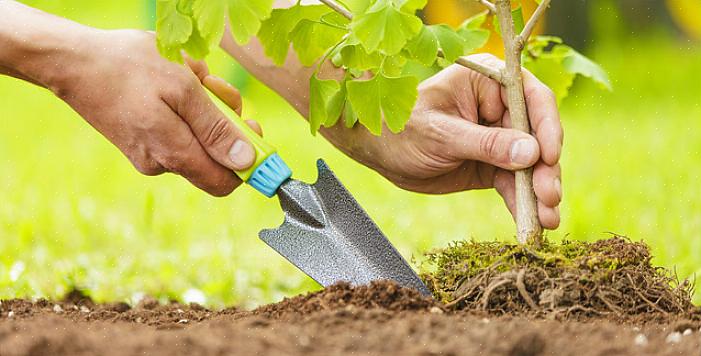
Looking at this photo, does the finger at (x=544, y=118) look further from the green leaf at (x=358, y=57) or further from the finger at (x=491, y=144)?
the green leaf at (x=358, y=57)

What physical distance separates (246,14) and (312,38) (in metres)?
0.39

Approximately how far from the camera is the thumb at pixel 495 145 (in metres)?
1.96

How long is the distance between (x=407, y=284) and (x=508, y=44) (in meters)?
0.56

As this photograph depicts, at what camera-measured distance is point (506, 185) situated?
232 cm

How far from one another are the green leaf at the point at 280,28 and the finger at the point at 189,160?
0.33 metres

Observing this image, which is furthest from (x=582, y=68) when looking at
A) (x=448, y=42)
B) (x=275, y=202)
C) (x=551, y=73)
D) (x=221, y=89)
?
(x=275, y=202)

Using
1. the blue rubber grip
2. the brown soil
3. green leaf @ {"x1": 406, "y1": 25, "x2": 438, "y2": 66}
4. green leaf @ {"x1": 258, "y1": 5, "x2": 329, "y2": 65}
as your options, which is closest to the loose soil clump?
the brown soil

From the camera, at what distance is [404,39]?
1602mm

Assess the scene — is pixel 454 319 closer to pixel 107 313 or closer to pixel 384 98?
pixel 384 98

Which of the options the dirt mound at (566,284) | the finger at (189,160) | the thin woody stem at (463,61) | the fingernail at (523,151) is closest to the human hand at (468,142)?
the fingernail at (523,151)

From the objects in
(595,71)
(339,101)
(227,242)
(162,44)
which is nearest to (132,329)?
(162,44)

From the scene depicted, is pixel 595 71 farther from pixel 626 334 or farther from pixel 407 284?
pixel 626 334

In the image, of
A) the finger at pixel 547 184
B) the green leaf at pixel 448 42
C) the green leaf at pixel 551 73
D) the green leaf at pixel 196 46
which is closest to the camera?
the green leaf at pixel 196 46

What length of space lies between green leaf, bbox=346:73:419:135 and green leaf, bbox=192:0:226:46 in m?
0.31
